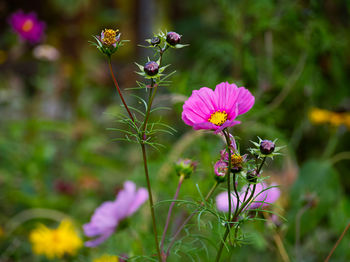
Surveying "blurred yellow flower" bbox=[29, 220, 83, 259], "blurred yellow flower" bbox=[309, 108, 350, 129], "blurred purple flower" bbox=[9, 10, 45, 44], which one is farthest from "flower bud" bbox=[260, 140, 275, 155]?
"blurred purple flower" bbox=[9, 10, 45, 44]

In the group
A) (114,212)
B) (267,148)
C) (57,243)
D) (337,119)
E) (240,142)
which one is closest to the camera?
(267,148)

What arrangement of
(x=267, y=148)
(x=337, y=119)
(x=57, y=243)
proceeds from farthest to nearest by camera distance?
(x=337, y=119) → (x=57, y=243) → (x=267, y=148)

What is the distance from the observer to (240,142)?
44.2 inches

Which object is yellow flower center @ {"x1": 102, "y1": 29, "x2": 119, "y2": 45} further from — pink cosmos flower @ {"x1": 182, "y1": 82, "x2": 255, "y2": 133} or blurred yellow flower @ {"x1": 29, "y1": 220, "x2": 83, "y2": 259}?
blurred yellow flower @ {"x1": 29, "y1": 220, "x2": 83, "y2": 259}

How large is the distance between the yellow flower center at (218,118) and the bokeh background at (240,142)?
0.35 ft

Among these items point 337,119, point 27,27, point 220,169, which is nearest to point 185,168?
point 220,169

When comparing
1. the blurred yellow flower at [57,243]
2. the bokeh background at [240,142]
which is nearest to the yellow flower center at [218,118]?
the bokeh background at [240,142]

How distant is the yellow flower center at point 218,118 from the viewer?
0.27 metres

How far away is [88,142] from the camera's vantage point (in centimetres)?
129

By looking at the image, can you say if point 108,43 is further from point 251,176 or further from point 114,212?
point 114,212

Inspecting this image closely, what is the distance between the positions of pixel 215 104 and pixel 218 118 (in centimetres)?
2

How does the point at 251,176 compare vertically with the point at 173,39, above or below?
below

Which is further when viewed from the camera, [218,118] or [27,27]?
[27,27]

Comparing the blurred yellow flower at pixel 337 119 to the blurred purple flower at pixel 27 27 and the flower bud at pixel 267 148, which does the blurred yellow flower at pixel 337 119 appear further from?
the blurred purple flower at pixel 27 27
